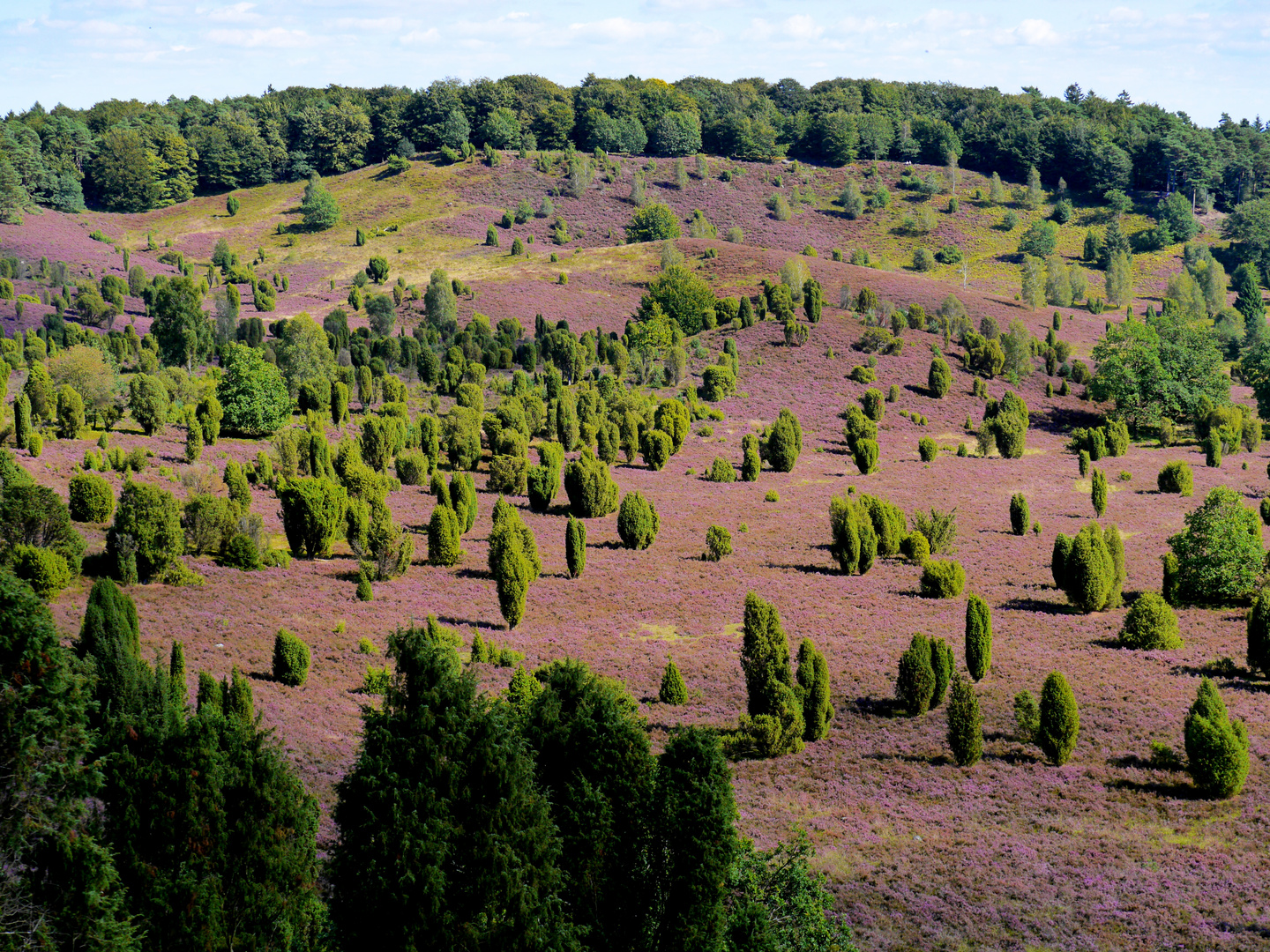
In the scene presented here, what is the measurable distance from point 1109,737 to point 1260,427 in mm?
52309

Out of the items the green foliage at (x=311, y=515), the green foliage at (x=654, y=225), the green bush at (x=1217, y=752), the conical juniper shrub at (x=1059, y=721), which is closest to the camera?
the green bush at (x=1217, y=752)

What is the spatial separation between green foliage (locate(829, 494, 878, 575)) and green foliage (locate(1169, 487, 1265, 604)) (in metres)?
10.4

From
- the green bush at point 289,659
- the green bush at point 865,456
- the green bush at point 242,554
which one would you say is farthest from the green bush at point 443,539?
the green bush at point 865,456

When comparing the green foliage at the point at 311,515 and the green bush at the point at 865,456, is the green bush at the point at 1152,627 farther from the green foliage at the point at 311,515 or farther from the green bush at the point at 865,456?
the green bush at the point at 865,456

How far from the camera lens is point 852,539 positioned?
131ft

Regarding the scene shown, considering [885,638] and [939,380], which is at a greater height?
[939,380]

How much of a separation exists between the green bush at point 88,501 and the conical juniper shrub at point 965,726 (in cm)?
2915

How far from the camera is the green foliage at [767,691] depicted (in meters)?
25.3

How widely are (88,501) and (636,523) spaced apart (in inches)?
781

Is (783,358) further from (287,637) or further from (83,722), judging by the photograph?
(83,722)

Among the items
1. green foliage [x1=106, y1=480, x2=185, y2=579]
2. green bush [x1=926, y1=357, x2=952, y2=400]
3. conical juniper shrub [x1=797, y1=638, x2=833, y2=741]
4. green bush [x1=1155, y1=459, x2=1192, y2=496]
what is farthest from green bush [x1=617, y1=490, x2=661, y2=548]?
green bush [x1=926, y1=357, x2=952, y2=400]

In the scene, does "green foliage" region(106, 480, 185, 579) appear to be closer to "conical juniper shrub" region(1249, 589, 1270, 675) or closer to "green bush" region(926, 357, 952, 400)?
"conical juniper shrub" region(1249, 589, 1270, 675)

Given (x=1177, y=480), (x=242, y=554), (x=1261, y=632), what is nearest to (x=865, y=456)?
(x=1177, y=480)

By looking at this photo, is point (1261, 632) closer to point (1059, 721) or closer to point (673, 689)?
point (1059, 721)
